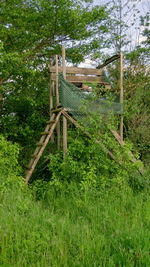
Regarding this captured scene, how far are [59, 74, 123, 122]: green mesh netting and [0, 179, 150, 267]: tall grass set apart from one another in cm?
235

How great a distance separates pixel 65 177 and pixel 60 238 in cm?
277

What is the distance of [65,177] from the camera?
6121 millimetres

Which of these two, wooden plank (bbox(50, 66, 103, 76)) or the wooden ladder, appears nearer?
the wooden ladder

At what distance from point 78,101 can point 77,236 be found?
12.0 feet

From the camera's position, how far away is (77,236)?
347cm

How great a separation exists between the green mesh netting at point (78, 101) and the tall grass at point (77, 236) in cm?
A: 235

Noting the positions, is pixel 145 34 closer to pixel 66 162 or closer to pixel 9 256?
pixel 66 162

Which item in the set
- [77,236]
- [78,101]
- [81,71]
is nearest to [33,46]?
[81,71]

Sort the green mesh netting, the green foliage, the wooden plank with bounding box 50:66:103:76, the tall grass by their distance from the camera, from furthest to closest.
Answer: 1. the wooden plank with bounding box 50:66:103:76
2. the green foliage
3. the green mesh netting
4. the tall grass

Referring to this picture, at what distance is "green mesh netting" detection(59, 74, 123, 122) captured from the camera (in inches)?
249

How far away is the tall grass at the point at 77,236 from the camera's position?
2986mm

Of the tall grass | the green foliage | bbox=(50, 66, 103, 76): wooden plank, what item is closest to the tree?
bbox=(50, 66, 103, 76): wooden plank

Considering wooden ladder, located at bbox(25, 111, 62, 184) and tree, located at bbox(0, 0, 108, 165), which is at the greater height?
tree, located at bbox(0, 0, 108, 165)

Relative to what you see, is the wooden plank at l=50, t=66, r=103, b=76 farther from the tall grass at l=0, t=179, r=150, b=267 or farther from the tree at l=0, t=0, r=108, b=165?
the tall grass at l=0, t=179, r=150, b=267
